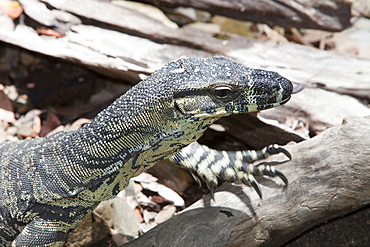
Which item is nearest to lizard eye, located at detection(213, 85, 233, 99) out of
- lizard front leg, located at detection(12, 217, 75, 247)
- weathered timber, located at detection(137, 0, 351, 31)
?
lizard front leg, located at detection(12, 217, 75, 247)

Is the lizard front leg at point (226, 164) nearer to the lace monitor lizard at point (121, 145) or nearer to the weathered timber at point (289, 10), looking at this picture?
the lace monitor lizard at point (121, 145)

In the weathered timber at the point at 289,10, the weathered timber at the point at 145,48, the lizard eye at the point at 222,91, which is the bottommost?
the weathered timber at the point at 145,48

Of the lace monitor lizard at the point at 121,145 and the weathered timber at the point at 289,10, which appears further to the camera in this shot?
the weathered timber at the point at 289,10

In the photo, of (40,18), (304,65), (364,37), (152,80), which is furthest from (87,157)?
(364,37)

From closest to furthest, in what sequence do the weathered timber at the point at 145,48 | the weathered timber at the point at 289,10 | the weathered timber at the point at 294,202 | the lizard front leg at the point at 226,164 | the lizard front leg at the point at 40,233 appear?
the weathered timber at the point at 294,202, the lizard front leg at the point at 40,233, the lizard front leg at the point at 226,164, the weathered timber at the point at 145,48, the weathered timber at the point at 289,10

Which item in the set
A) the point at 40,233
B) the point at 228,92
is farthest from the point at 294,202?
the point at 40,233

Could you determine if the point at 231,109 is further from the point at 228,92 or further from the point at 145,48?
the point at 145,48

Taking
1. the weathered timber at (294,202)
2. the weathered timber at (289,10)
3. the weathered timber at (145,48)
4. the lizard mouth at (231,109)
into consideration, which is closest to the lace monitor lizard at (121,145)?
the lizard mouth at (231,109)
